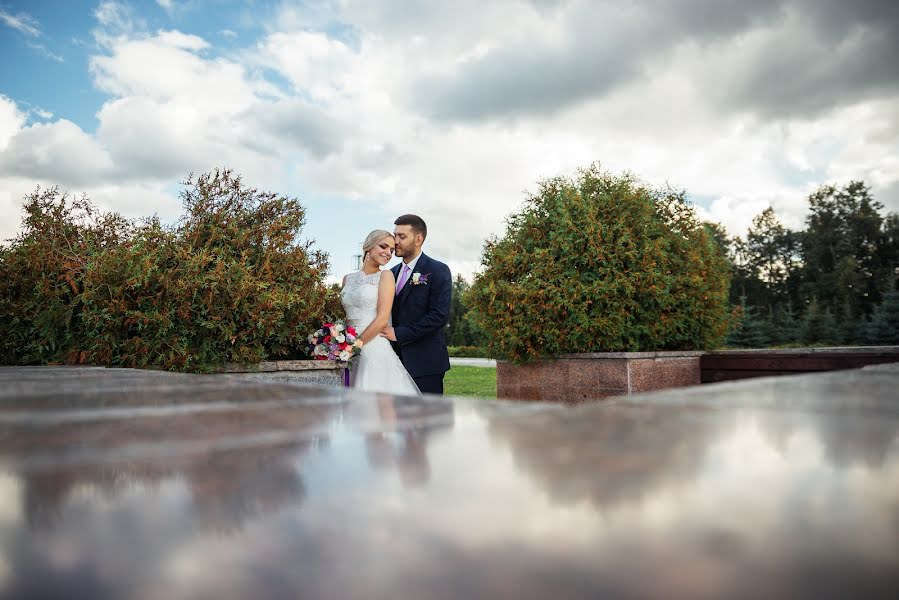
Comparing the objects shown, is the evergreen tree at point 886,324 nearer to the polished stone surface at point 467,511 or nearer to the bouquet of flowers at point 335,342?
the bouquet of flowers at point 335,342

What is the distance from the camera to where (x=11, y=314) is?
587 cm

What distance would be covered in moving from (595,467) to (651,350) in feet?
25.9

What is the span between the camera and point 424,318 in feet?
20.6

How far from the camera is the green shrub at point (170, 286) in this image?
5.54 m

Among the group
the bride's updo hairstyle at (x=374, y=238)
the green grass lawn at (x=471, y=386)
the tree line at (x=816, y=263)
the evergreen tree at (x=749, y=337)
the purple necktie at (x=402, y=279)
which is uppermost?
the tree line at (x=816, y=263)

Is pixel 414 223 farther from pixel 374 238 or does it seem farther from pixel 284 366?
pixel 284 366

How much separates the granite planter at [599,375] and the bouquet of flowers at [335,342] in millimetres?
2904

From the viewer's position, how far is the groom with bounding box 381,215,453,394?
6289 millimetres

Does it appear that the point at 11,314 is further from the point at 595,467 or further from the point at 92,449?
the point at 595,467

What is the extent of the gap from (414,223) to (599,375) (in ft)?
9.97

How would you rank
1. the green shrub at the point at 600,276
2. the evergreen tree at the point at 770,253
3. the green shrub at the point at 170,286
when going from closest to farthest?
the green shrub at the point at 170,286 < the green shrub at the point at 600,276 < the evergreen tree at the point at 770,253

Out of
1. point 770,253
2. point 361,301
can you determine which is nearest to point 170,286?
A: point 361,301

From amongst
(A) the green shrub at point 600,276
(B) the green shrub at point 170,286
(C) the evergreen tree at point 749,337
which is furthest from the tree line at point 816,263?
(B) the green shrub at point 170,286

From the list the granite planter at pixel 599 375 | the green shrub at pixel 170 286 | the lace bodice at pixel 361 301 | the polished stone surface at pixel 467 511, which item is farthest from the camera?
the granite planter at pixel 599 375
